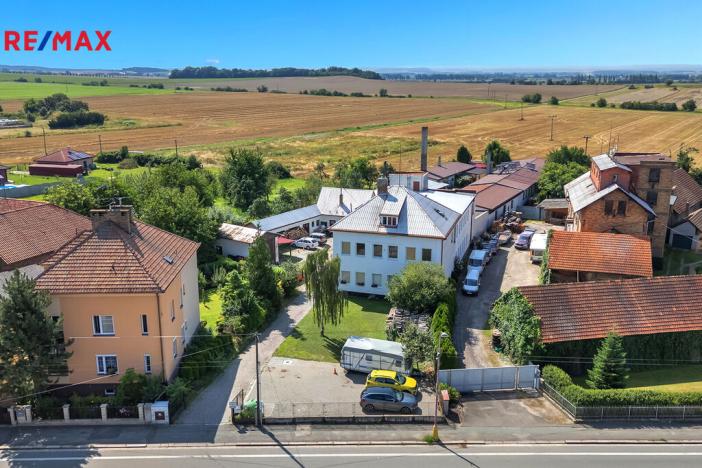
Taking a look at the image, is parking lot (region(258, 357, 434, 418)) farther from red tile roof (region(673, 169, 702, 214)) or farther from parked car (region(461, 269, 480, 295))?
red tile roof (region(673, 169, 702, 214))

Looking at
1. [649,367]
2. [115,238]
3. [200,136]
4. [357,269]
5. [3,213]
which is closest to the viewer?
[115,238]

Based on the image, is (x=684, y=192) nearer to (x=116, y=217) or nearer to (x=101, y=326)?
(x=116, y=217)

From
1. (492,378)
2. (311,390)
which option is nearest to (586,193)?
(492,378)

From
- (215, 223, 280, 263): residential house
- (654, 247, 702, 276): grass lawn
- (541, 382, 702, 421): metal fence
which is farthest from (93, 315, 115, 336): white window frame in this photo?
(654, 247, 702, 276): grass lawn

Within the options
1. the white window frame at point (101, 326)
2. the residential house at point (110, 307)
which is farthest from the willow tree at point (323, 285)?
the white window frame at point (101, 326)

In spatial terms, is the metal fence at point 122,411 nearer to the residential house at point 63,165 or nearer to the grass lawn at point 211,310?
the grass lawn at point 211,310

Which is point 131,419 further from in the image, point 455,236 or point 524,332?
point 455,236

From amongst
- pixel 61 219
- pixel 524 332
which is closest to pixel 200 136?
pixel 61 219
